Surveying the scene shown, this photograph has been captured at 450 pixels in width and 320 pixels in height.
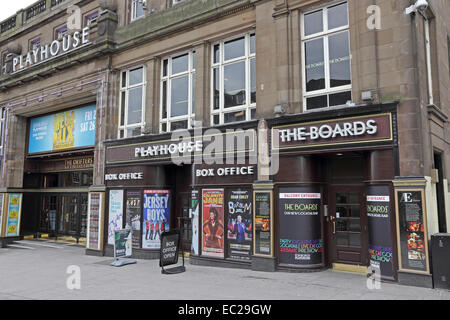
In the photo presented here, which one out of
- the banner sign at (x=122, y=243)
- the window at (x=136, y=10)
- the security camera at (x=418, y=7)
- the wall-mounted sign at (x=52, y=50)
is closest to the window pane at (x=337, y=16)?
the security camera at (x=418, y=7)

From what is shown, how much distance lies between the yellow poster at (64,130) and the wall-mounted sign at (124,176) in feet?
12.7

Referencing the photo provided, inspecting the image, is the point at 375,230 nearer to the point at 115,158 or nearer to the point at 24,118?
the point at 115,158

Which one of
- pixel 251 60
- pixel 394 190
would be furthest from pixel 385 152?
pixel 251 60

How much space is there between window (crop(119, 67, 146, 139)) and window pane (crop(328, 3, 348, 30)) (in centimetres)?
763

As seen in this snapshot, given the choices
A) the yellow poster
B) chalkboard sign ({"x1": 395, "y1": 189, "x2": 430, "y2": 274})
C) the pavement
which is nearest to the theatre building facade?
chalkboard sign ({"x1": 395, "y1": 189, "x2": 430, "y2": 274})

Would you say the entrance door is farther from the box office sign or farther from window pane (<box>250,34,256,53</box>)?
window pane (<box>250,34,256,53</box>)

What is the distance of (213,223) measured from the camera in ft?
38.5

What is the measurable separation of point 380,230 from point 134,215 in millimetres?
8689

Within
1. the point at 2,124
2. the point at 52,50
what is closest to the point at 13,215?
the point at 2,124

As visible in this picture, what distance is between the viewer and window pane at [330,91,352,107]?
1002 cm

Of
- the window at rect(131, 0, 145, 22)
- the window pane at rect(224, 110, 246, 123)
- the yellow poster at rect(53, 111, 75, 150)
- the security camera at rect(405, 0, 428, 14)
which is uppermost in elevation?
the window at rect(131, 0, 145, 22)

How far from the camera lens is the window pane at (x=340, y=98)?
10.0 metres

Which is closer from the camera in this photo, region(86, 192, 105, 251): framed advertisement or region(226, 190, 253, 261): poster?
region(226, 190, 253, 261): poster
